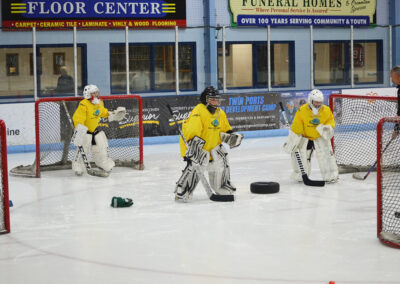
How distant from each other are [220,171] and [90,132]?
2595 mm

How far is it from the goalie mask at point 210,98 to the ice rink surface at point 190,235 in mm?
992

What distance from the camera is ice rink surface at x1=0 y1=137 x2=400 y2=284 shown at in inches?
211

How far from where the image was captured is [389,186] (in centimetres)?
885

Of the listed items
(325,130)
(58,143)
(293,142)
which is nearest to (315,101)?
(325,130)

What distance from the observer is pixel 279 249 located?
19.7 feet

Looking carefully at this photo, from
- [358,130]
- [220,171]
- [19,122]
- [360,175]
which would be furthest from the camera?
[19,122]

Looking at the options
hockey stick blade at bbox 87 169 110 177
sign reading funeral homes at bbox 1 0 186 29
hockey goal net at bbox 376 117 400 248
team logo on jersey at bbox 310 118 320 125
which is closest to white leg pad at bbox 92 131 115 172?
hockey stick blade at bbox 87 169 110 177

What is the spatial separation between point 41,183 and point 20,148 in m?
3.41

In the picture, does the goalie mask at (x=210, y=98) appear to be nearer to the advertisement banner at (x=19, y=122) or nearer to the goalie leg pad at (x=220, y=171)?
the goalie leg pad at (x=220, y=171)

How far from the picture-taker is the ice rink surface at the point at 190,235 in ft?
17.5

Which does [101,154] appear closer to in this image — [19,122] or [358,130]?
[19,122]

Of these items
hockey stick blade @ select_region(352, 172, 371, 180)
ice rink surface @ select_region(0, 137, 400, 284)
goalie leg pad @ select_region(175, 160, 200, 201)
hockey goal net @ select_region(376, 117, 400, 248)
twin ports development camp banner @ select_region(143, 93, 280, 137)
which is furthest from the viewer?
twin ports development camp banner @ select_region(143, 93, 280, 137)

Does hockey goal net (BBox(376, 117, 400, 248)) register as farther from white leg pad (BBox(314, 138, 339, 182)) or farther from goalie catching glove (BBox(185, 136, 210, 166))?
goalie catching glove (BBox(185, 136, 210, 166))

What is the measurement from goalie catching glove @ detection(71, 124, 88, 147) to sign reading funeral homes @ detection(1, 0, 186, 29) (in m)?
5.63
